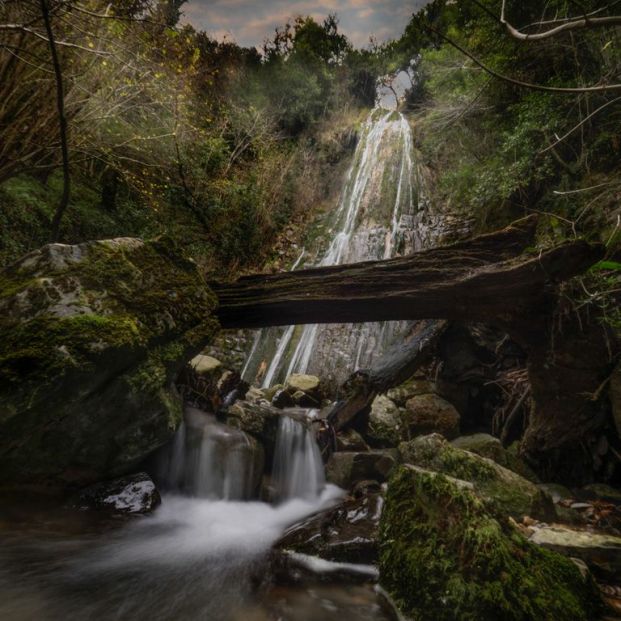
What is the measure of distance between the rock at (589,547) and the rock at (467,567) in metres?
0.61

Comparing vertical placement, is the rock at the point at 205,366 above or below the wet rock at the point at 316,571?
above

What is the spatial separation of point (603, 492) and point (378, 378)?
3.00 m

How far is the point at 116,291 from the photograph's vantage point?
3.17 metres

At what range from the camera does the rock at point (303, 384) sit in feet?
24.0

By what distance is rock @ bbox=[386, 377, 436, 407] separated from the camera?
21.5 ft

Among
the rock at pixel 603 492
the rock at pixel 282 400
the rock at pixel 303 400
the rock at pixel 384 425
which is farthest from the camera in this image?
the rock at pixel 303 400

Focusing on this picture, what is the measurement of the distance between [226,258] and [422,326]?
21.6ft

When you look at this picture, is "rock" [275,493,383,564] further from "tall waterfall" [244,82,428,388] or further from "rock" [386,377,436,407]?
"tall waterfall" [244,82,428,388]

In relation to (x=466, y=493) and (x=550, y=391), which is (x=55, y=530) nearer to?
(x=466, y=493)

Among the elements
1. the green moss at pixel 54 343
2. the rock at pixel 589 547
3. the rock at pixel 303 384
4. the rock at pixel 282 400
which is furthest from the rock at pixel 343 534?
the rock at pixel 303 384

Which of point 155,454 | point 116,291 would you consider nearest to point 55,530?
point 155,454

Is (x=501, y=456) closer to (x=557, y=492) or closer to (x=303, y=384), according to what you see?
(x=557, y=492)

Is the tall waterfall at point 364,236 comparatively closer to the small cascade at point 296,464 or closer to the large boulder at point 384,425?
the large boulder at point 384,425

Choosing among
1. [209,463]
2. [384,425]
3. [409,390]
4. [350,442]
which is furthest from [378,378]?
[209,463]
